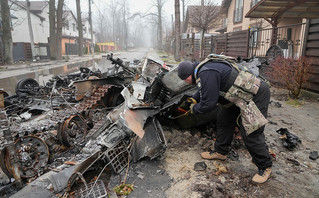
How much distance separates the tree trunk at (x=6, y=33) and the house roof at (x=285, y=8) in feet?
61.4

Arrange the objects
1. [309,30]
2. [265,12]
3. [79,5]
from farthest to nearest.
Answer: [79,5] < [265,12] < [309,30]

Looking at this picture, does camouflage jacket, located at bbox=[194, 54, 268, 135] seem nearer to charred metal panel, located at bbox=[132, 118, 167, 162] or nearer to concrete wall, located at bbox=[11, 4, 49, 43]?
charred metal panel, located at bbox=[132, 118, 167, 162]

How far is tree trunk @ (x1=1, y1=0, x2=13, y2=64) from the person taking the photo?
56.4 ft

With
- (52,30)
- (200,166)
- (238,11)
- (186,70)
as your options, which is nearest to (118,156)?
(200,166)

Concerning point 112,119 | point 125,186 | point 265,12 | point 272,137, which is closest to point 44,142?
point 112,119

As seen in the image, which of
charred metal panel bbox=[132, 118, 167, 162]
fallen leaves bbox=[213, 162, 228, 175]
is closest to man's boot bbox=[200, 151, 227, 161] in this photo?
fallen leaves bbox=[213, 162, 228, 175]

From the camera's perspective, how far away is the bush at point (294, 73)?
5.69 m

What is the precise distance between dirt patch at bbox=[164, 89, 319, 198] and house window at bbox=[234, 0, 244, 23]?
61.2ft

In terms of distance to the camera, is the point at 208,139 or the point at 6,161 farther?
the point at 208,139

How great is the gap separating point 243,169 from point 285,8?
8242mm

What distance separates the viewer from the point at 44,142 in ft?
10.5

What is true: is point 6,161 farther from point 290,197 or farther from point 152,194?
point 290,197

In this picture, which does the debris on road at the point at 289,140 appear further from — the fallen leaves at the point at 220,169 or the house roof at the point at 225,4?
the house roof at the point at 225,4

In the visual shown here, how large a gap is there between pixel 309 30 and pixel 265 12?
323 cm
